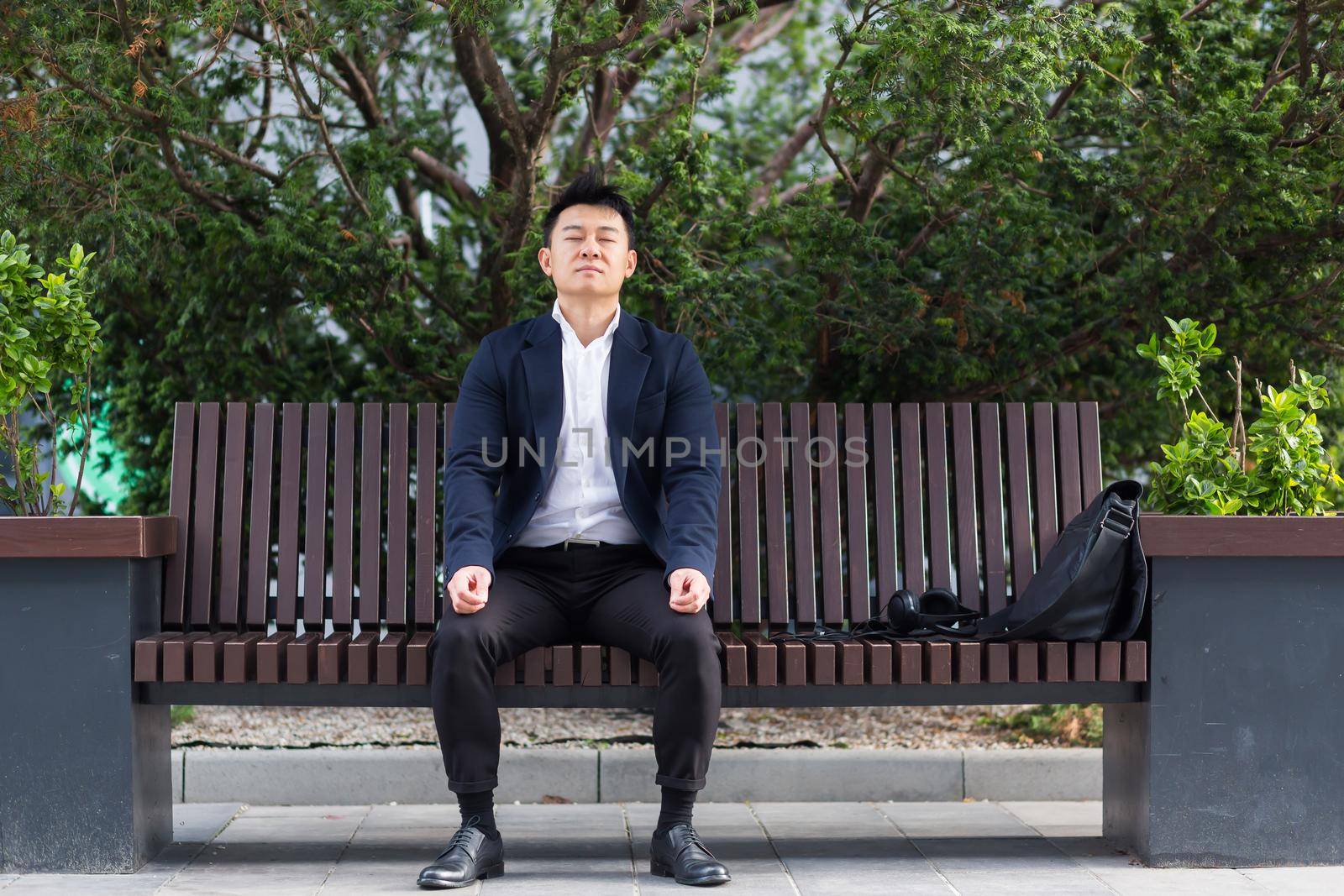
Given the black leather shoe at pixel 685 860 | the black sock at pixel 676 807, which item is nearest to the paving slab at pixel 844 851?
the black leather shoe at pixel 685 860

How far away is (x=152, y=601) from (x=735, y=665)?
5.73ft

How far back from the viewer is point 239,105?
5.52 meters

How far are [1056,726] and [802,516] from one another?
1.87 metres

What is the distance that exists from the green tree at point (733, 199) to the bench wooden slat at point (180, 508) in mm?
797

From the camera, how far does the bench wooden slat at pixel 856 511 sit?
162 inches

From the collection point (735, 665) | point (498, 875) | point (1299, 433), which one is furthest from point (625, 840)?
point (1299, 433)

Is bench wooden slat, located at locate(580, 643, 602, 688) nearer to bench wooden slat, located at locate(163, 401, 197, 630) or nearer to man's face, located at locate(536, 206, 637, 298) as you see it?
man's face, located at locate(536, 206, 637, 298)

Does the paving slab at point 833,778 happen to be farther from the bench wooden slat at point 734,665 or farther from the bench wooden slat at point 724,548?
the bench wooden slat at point 734,665

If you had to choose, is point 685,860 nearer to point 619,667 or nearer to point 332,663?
point 619,667

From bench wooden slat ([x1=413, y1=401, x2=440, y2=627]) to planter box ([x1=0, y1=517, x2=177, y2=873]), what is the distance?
85cm

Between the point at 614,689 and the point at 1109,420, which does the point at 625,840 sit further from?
the point at 1109,420

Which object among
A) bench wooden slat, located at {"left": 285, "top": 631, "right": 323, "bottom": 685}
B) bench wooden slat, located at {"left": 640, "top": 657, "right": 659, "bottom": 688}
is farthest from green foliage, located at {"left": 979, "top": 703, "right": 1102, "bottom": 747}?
bench wooden slat, located at {"left": 285, "top": 631, "right": 323, "bottom": 685}

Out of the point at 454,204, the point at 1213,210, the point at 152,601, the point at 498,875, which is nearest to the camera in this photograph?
the point at 498,875

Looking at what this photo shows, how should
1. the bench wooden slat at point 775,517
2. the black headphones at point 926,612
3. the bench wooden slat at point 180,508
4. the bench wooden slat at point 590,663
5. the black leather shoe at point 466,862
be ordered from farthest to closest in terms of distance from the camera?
the bench wooden slat at point 775,517 < the bench wooden slat at point 180,508 < the black headphones at point 926,612 < the bench wooden slat at point 590,663 < the black leather shoe at point 466,862
